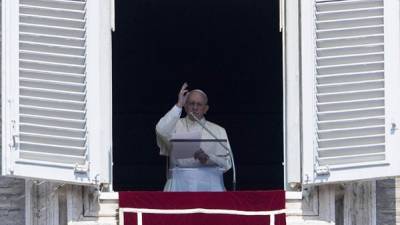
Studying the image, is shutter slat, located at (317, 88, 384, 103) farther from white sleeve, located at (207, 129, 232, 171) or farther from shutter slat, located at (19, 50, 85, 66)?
shutter slat, located at (19, 50, 85, 66)

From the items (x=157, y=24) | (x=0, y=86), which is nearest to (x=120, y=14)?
(x=157, y=24)

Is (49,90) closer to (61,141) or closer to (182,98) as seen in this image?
(61,141)

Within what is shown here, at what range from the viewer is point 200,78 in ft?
52.8

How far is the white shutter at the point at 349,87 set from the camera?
485 inches

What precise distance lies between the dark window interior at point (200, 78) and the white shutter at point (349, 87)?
3.10 meters

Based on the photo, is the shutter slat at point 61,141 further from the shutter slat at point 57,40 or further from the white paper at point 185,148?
the white paper at point 185,148

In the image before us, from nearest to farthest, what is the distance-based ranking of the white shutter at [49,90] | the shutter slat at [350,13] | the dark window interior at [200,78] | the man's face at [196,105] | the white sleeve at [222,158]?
the white shutter at [49,90], the shutter slat at [350,13], the white sleeve at [222,158], the man's face at [196,105], the dark window interior at [200,78]

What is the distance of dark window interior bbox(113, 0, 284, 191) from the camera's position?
15672 mm

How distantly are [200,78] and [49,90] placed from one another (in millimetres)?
3822

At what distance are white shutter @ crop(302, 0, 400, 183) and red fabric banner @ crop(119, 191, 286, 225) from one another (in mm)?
236

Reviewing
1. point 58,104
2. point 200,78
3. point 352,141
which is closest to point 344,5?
point 352,141

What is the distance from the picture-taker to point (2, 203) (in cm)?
1264

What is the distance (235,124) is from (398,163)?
12.8 feet

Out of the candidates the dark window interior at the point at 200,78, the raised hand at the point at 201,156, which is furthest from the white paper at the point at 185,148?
the dark window interior at the point at 200,78
